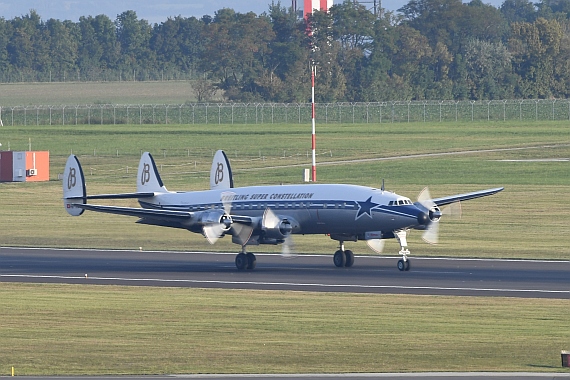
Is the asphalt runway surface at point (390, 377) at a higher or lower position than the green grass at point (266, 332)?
higher

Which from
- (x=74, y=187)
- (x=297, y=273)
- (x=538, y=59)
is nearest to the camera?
(x=297, y=273)

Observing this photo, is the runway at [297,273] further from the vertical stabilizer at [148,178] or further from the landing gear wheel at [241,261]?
the vertical stabilizer at [148,178]

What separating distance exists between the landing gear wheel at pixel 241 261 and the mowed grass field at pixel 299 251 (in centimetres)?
752

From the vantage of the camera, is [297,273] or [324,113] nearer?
[297,273]

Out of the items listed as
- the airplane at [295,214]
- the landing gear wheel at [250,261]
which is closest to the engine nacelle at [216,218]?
the airplane at [295,214]

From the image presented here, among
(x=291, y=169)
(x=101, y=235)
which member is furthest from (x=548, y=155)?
(x=101, y=235)

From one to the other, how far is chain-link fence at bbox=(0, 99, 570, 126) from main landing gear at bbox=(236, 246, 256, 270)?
92341mm

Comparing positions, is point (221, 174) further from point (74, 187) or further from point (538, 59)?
point (538, 59)

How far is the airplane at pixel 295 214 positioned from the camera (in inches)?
1797

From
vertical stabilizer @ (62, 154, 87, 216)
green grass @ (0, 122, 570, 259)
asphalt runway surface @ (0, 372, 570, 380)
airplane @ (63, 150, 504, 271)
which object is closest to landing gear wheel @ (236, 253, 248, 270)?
airplane @ (63, 150, 504, 271)

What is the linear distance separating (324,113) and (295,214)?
9603 cm

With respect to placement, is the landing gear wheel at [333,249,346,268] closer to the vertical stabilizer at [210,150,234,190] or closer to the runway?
the runway

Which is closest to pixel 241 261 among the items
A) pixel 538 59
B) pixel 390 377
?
pixel 390 377

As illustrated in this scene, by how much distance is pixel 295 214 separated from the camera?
4797 cm
